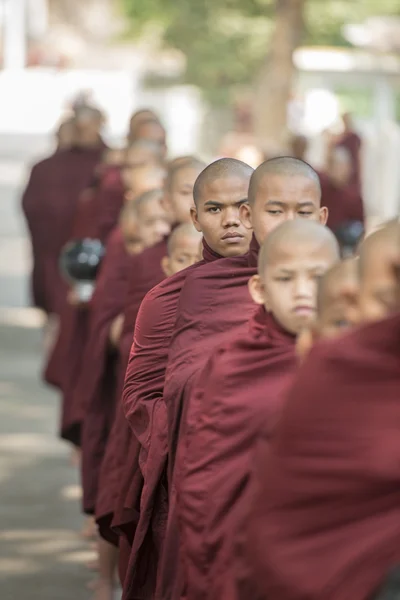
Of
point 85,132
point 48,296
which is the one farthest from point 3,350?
point 85,132

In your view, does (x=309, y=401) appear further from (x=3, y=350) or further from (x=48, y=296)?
(x=3, y=350)

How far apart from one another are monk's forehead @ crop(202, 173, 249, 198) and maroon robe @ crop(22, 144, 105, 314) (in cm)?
697

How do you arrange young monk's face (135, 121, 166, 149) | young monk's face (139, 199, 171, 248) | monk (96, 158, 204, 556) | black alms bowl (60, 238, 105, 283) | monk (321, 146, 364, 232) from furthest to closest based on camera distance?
monk (321, 146, 364, 232)
young monk's face (135, 121, 166, 149)
black alms bowl (60, 238, 105, 283)
young monk's face (139, 199, 171, 248)
monk (96, 158, 204, 556)

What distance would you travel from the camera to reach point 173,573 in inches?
183

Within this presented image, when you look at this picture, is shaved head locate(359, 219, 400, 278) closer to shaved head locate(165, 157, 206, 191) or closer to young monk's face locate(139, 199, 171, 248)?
shaved head locate(165, 157, 206, 191)

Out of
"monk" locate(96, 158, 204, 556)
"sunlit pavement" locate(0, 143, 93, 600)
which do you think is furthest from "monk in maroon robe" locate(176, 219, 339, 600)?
"sunlit pavement" locate(0, 143, 93, 600)

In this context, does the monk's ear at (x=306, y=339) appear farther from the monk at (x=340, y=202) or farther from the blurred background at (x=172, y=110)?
the monk at (x=340, y=202)

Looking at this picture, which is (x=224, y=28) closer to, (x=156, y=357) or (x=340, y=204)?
(x=340, y=204)

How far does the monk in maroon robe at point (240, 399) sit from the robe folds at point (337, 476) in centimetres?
51

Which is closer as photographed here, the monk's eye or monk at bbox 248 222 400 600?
monk at bbox 248 222 400 600

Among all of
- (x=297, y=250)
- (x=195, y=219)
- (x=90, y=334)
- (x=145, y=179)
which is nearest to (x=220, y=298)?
(x=195, y=219)

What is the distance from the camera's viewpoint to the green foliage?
107 ft

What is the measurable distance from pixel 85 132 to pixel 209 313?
25.1 ft

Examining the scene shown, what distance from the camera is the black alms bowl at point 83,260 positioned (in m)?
8.49
